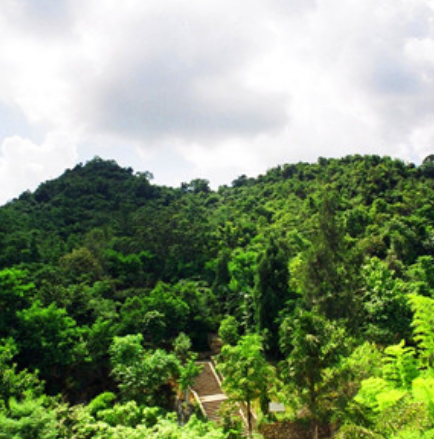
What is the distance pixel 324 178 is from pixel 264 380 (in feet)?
160

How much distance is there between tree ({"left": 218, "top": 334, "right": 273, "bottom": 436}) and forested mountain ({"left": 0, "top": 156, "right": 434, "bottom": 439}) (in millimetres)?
165

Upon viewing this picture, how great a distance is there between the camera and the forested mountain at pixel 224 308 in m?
9.22

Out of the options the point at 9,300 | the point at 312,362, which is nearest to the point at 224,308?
the point at 9,300

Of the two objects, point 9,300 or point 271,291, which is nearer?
point 9,300

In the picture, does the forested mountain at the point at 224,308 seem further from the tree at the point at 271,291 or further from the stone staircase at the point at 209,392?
the stone staircase at the point at 209,392

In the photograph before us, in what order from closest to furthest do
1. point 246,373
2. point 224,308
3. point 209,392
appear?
1. point 246,373
2. point 209,392
3. point 224,308

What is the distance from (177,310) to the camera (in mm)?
25312

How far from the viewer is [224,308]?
32688 mm

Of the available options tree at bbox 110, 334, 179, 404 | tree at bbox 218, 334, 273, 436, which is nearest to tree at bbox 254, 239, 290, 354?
tree at bbox 110, 334, 179, 404

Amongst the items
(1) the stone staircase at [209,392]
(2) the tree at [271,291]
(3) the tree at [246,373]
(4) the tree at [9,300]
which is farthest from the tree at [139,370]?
(2) the tree at [271,291]

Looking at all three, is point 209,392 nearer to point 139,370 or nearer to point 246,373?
point 139,370

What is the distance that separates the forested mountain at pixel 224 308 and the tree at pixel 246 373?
165 mm

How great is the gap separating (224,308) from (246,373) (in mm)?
18653

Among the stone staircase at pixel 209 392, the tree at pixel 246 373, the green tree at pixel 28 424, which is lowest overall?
the stone staircase at pixel 209 392
